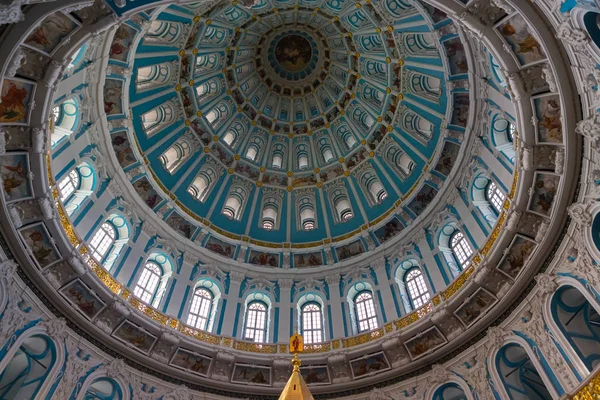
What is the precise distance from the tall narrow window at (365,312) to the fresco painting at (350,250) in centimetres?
345

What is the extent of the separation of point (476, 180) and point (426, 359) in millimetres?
10285

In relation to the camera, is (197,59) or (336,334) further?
(197,59)

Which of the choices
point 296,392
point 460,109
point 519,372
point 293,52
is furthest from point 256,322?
point 293,52

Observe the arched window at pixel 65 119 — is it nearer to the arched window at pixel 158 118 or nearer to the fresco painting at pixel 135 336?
the arched window at pixel 158 118

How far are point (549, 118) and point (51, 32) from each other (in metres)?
18.7

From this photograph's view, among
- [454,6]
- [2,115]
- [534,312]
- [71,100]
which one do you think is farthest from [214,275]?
[454,6]

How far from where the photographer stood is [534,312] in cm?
1853

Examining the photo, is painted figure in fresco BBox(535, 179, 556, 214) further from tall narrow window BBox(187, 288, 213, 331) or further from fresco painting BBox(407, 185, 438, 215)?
tall narrow window BBox(187, 288, 213, 331)

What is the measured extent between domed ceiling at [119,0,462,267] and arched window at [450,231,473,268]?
3605 millimetres

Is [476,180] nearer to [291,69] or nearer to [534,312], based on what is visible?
[534,312]

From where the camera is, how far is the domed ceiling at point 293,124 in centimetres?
3033

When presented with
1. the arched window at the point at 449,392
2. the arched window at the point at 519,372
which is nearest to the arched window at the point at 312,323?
the arched window at the point at 449,392

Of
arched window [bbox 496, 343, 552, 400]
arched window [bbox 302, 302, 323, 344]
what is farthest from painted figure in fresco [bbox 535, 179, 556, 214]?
arched window [bbox 302, 302, 323, 344]

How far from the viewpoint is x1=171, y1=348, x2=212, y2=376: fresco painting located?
904 inches
